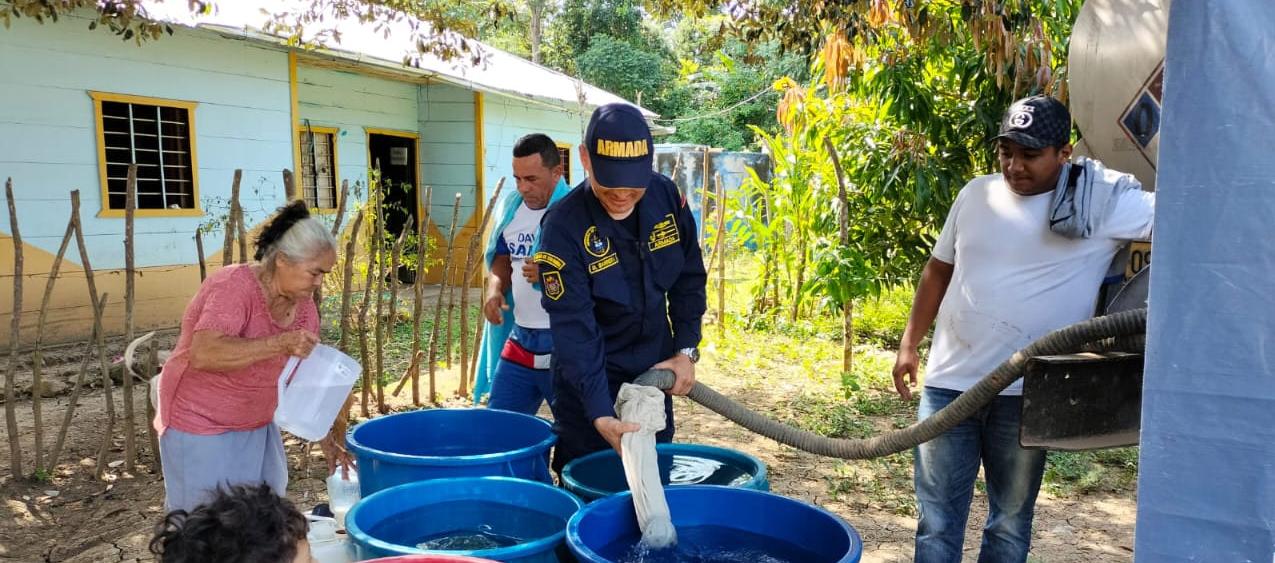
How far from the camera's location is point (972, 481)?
235cm

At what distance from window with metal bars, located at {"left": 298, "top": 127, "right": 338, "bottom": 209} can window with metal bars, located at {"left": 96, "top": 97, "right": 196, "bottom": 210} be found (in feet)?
4.61

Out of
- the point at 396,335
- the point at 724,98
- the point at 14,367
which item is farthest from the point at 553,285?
the point at 724,98

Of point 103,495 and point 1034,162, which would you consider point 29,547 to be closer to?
point 103,495

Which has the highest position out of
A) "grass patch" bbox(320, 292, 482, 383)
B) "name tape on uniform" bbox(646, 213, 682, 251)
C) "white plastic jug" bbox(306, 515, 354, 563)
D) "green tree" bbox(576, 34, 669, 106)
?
"green tree" bbox(576, 34, 669, 106)

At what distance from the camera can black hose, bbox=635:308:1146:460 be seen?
5.59 feet

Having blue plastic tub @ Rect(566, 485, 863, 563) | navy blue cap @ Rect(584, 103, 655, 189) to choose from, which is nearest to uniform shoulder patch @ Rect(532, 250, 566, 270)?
navy blue cap @ Rect(584, 103, 655, 189)

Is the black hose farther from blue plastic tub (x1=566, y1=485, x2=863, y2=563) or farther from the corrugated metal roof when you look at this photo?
the corrugated metal roof

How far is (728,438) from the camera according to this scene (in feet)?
16.7

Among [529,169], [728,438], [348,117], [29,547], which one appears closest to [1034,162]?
[529,169]

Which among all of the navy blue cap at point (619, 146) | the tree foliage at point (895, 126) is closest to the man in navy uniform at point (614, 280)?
the navy blue cap at point (619, 146)

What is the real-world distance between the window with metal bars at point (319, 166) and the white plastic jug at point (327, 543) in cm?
733

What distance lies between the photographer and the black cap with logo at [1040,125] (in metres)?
2.09

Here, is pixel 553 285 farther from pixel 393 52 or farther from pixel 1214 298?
pixel 393 52

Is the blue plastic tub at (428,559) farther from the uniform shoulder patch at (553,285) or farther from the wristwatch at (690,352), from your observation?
the wristwatch at (690,352)
